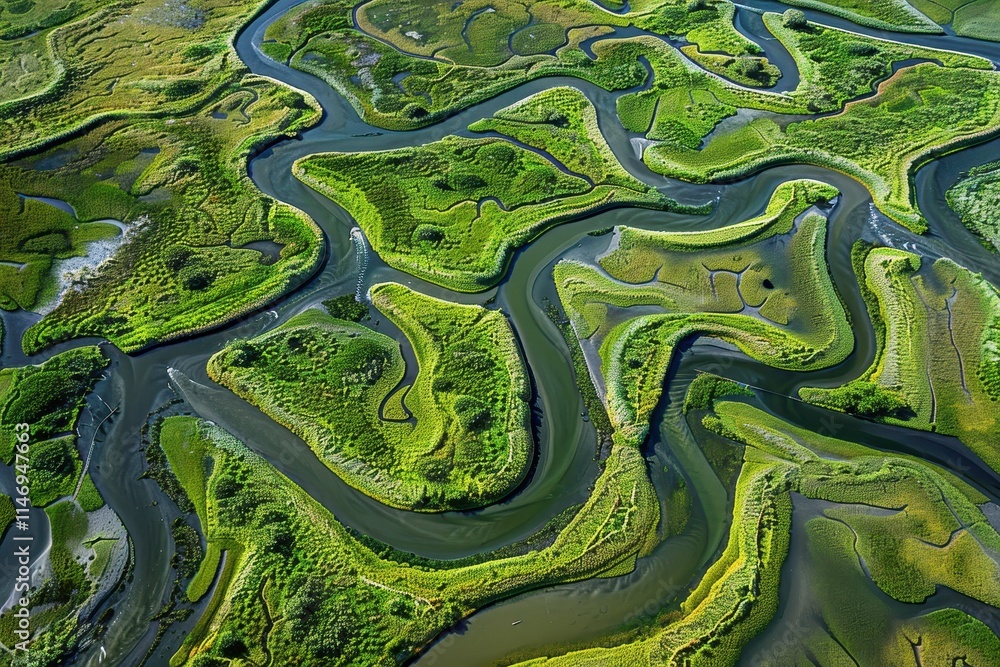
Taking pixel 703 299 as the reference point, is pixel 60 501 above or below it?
below

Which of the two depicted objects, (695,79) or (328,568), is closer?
(328,568)

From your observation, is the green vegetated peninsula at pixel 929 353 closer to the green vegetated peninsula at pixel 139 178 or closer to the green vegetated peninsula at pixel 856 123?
the green vegetated peninsula at pixel 856 123

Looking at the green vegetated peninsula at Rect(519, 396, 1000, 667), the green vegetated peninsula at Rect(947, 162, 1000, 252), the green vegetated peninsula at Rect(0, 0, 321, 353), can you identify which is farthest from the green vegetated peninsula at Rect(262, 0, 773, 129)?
the green vegetated peninsula at Rect(519, 396, 1000, 667)

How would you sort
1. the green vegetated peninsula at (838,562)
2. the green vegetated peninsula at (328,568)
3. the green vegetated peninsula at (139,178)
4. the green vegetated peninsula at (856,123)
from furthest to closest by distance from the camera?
the green vegetated peninsula at (856,123) → the green vegetated peninsula at (139,178) → the green vegetated peninsula at (328,568) → the green vegetated peninsula at (838,562)

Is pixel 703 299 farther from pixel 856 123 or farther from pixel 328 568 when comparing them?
pixel 328 568

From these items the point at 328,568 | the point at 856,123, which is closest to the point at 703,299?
the point at 856,123

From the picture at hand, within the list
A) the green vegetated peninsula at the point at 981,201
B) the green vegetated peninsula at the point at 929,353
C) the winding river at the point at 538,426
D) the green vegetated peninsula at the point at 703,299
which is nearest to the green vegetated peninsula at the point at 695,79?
the winding river at the point at 538,426

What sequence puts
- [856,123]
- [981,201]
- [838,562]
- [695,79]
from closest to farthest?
[838,562] < [981,201] < [856,123] < [695,79]
